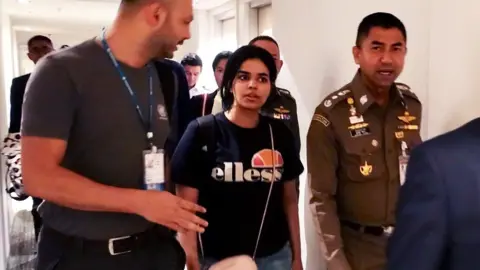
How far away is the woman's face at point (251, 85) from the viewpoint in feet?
6.53

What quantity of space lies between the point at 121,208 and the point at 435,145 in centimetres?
71

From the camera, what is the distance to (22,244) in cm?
436

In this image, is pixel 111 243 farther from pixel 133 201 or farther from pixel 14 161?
pixel 14 161

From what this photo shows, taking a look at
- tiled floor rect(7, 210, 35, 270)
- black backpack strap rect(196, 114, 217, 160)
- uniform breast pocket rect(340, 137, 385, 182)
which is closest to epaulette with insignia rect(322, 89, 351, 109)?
uniform breast pocket rect(340, 137, 385, 182)

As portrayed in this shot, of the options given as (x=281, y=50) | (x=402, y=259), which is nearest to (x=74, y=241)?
(x=402, y=259)

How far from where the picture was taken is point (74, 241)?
126 centimetres

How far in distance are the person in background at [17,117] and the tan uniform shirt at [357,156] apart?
4.40ft

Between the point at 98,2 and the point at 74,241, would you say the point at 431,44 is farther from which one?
the point at 98,2

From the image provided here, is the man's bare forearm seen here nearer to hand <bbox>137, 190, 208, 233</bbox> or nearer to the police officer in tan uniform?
hand <bbox>137, 190, 208, 233</bbox>

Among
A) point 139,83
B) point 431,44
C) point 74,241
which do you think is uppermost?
point 431,44

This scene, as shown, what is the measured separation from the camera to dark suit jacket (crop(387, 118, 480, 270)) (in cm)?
69

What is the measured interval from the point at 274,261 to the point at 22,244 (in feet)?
10.4

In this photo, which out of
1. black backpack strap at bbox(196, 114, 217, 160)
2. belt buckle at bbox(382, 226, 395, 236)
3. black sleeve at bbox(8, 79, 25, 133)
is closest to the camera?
belt buckle at bbox(382, 226, 395, 236)

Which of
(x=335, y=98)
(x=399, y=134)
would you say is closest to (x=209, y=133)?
(x=335, y=98)
